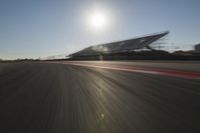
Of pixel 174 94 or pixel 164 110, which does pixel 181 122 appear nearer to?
pixel 164 110

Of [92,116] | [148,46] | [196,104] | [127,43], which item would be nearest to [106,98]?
[92,116]

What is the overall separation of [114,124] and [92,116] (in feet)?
1.92

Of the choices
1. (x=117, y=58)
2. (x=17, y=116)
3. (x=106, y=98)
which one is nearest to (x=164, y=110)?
(x=106, y=98)

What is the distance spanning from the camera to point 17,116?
404 cm

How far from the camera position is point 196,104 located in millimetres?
4188

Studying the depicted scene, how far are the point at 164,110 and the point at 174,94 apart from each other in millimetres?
1427

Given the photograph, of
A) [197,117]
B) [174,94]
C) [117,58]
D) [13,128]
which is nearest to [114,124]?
[197,117]

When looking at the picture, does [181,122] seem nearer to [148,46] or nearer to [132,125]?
[132,125]

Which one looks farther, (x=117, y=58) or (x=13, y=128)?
(x=117, y=58)

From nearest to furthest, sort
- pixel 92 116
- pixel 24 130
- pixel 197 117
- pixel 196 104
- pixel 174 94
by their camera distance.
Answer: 1. pixel 24 130
2. pixel 197 117
3. pixel 92 116
4. pixel 196 104
5. pixel 174 94

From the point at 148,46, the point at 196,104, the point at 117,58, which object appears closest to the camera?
the point at 196,104

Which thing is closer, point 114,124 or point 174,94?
point 114,124

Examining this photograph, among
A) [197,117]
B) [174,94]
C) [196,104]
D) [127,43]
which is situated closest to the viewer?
[197,117]

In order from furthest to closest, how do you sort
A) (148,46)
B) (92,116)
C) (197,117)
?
(148,46), (92,116), (197,117)
